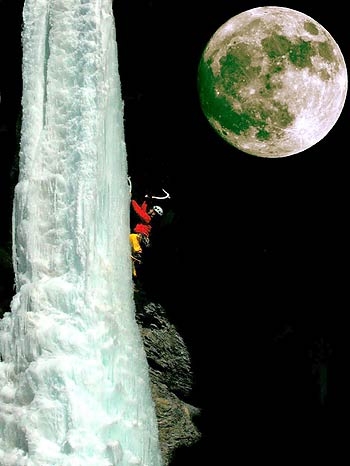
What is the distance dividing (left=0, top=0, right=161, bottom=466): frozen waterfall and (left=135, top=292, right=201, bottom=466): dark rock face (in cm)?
124

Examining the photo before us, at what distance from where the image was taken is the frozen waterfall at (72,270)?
183 centimetres

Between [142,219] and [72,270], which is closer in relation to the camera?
[72,270]

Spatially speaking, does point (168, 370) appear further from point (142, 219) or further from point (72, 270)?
point (72, 270)

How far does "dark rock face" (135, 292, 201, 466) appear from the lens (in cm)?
327

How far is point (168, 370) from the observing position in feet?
10.9

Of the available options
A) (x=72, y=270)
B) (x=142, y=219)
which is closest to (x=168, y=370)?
(x=142, y=219)

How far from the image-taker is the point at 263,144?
2.32 meters

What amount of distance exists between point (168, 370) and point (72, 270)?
1.55 metres

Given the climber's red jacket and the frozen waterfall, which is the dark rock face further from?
the frozen waterfall

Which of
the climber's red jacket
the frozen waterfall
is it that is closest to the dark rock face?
the climber's red jacket

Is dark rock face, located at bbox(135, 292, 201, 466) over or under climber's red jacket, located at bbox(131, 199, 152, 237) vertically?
under

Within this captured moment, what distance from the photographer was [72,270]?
76.5 inches

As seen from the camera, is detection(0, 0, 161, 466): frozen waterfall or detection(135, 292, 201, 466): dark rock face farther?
detection(135, 292, 201, 466): dark rock face

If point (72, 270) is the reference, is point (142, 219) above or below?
above
